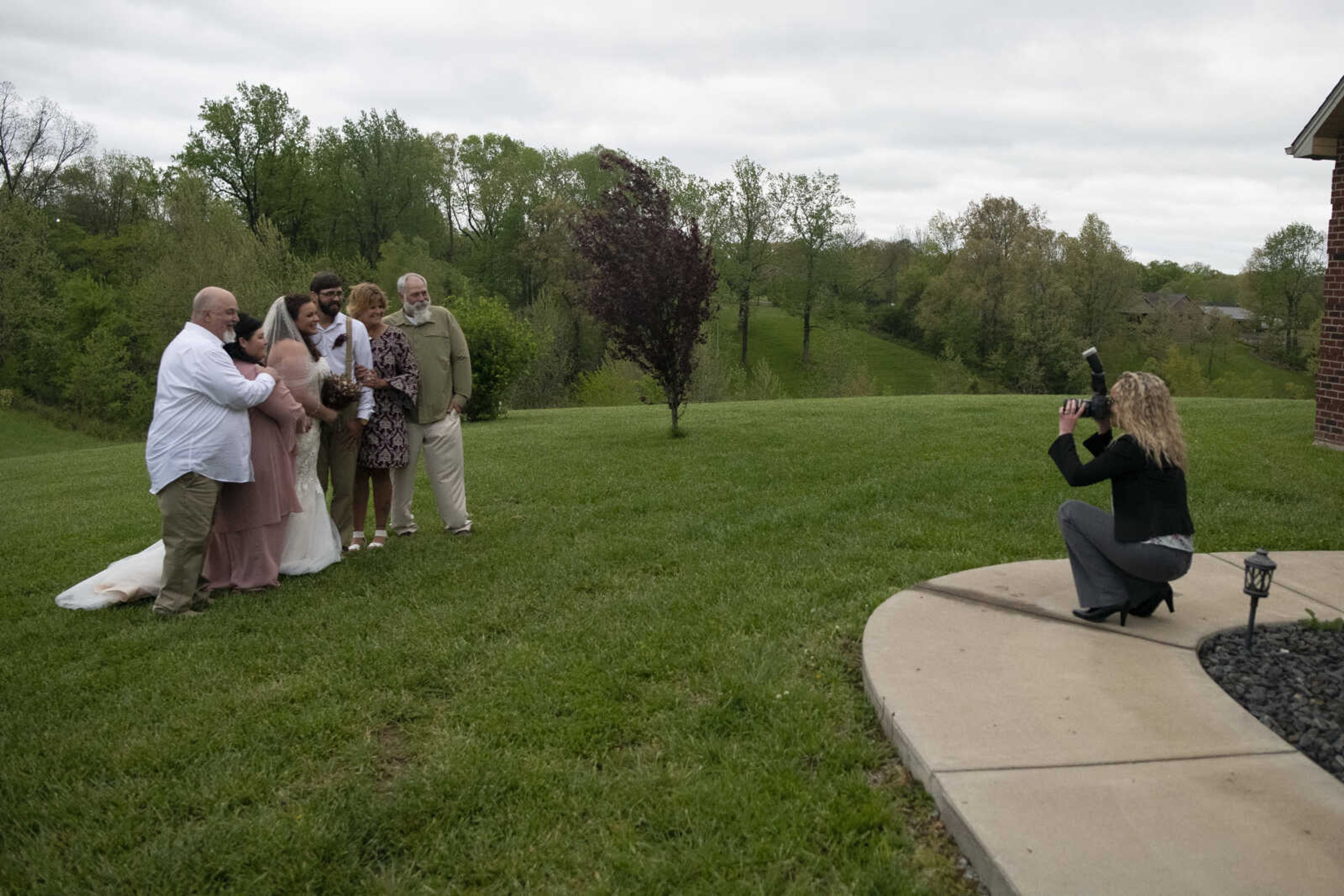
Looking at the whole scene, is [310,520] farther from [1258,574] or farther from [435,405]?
[1258,574]

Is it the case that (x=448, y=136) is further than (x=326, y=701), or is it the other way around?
(x=448, y=136)

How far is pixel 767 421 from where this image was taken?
48.9 ft

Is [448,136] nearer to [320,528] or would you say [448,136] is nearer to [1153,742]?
[320,528]

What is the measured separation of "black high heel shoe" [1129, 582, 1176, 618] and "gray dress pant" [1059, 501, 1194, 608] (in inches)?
1.4

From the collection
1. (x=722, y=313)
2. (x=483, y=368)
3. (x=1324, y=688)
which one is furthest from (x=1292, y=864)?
(x=722, y=313)

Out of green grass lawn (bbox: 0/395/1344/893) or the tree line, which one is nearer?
green grass lawn (bbox: 0/395/1344/893)

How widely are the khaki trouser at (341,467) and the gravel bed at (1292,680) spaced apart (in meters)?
5.95

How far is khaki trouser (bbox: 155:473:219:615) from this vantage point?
5562 mm

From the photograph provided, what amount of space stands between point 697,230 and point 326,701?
956 cm

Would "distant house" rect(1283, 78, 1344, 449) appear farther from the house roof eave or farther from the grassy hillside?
the grassy hillside

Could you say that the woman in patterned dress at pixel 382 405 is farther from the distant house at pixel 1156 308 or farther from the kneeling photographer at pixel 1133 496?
the distant house at pixel 1156 308

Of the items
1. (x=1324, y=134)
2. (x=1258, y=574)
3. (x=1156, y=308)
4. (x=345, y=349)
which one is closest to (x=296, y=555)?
(x=345, y=349)

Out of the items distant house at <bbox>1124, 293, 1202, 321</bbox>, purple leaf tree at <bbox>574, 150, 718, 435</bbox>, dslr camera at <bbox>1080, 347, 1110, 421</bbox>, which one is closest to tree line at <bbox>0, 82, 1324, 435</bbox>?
distant house at <bbox>1124, 293, 1202, 321</bbox>

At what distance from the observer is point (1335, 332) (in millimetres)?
10078
